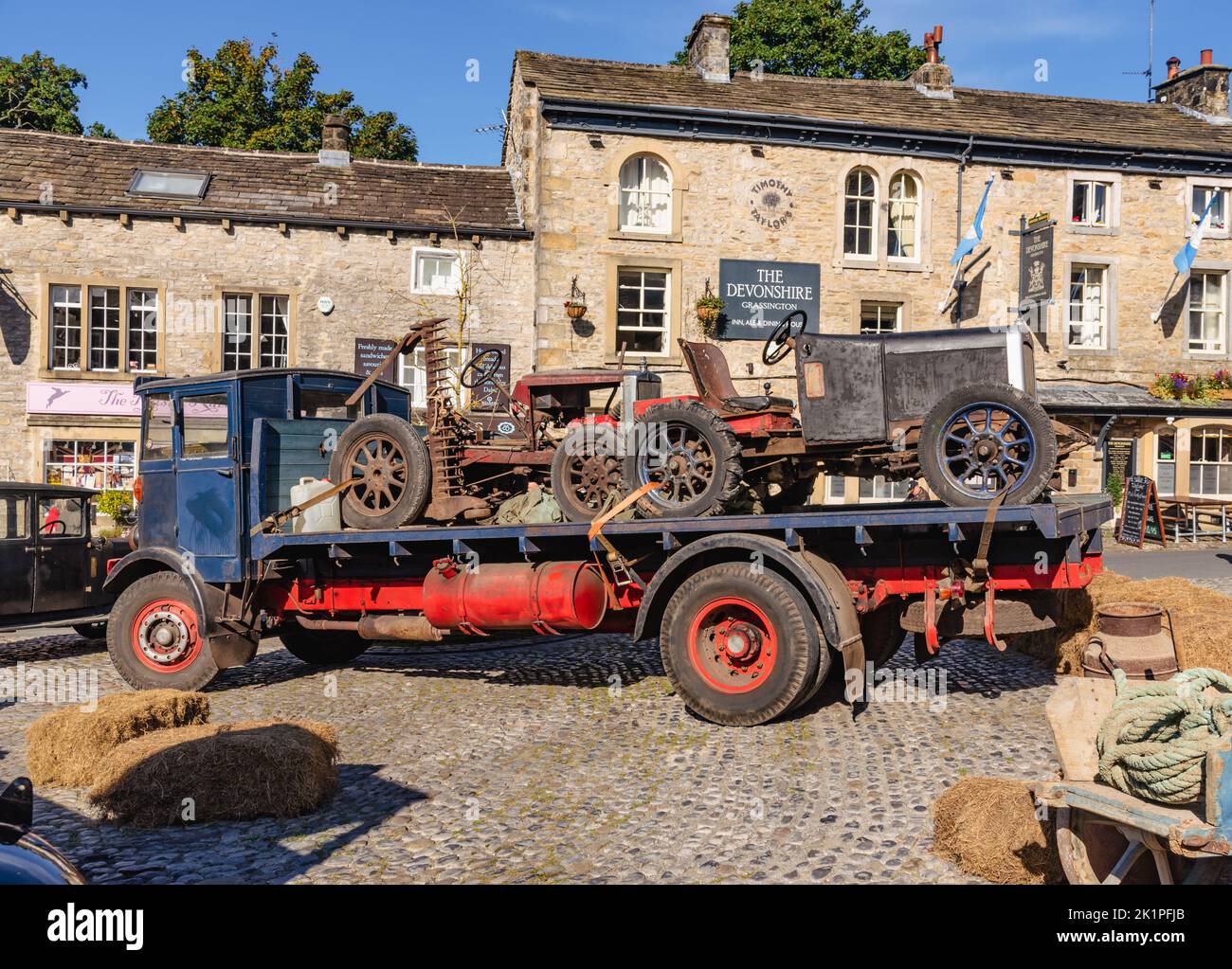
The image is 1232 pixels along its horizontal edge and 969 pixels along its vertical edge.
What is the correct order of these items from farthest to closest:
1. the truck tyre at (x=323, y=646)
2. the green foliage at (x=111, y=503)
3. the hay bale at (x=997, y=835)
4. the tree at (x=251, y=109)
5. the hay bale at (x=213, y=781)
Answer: the tree at (x=251, y=109) → the green foliage at (x=111, y=503) → the truck tyre at (x=323, y=646) → the hay bale at (x=213, y=781) → the hay bale at (x=997, y=835)

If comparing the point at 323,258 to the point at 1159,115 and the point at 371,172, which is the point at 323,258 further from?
the point at 1159,115

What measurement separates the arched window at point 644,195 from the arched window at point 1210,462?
39.8 ft

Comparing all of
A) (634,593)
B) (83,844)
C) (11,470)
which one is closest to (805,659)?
(634,593)

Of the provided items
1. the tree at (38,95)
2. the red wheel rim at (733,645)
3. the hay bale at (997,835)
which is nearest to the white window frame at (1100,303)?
the red wheel rim at (733,645)

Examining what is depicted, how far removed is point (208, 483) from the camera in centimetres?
822

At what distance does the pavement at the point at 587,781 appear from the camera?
4.38 meters

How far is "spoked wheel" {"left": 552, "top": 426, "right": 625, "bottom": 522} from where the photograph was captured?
739cm

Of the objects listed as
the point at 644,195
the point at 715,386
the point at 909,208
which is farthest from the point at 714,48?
the point at 715,386

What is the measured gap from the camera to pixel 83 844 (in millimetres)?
4719

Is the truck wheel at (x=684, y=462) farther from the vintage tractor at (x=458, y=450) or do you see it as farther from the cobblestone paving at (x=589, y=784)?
the cobblestone paving at (x=589, y=784)

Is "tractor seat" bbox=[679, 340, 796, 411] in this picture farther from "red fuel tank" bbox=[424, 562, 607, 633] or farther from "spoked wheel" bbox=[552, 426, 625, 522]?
"red fuel tank" bbox=[424, 562, 607, 633]

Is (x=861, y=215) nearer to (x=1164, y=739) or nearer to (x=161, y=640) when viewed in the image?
(x=161, y=640)
